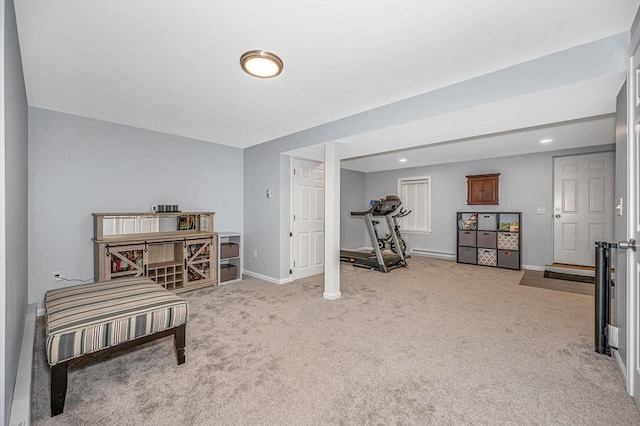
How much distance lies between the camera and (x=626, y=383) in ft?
6.12

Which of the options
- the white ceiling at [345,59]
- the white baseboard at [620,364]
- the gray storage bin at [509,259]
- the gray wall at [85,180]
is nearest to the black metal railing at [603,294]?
the white baseboard at [620,364]

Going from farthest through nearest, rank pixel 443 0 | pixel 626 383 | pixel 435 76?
pixel 435 76 < pixel 626 383 < pixel 443 0

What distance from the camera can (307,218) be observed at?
16.5ft

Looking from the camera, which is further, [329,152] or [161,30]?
[329,152]

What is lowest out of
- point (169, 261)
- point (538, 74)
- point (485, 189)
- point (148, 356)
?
point (148, 356)

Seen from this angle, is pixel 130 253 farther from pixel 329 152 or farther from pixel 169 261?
pixel 329 152

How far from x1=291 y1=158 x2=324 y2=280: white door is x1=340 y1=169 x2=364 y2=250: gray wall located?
2121mm

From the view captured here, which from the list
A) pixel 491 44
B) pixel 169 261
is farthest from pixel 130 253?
pixel 491 44

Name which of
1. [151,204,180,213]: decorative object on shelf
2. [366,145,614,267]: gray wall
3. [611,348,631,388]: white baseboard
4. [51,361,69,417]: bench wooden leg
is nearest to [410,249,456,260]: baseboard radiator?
[366,145,614,267]: gray wall

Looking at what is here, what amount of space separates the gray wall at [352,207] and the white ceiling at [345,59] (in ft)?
13.4

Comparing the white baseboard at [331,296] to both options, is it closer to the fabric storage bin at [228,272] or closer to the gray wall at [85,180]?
the fabric storage bin at [228,272]

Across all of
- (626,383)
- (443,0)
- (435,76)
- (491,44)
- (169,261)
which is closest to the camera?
(443,0)

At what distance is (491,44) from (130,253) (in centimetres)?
443

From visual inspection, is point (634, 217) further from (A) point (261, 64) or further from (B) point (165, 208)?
(B) point (165, 208)
